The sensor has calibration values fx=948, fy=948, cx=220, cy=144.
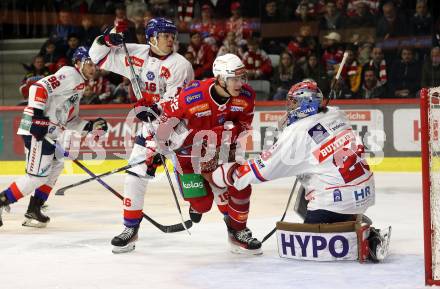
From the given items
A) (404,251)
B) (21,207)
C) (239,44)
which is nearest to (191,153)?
(404,251)

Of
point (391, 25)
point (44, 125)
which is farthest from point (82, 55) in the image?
point (391, 25)

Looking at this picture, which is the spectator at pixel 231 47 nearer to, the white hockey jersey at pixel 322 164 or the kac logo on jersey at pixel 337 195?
the white hockey jersey at pixel 322 164

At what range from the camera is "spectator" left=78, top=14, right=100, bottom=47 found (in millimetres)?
10688

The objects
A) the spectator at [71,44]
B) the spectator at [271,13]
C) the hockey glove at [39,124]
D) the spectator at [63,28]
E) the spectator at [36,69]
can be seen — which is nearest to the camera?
the hockey glove at [39,124]

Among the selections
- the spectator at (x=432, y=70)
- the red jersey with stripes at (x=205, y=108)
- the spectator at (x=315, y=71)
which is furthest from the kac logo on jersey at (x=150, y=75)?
the spectator at (x=432, y=70)

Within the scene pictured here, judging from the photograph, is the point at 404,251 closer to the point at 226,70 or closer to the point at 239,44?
the point at 226,70

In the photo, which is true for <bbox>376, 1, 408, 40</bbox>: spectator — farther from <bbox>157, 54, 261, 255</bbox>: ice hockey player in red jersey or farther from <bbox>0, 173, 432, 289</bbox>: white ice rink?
<bbox>157, 54, 261, 255</bbox>: ice hockey player in red jersey

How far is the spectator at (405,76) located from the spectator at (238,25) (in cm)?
166

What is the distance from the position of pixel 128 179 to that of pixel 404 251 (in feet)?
5.08

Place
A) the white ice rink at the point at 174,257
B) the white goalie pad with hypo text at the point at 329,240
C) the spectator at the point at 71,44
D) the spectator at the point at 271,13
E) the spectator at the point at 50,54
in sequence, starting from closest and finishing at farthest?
the white ice rink at the point at 174,257 < the white goalie pad with hypo text at the point at 329,240 < the spectator at the point at 271,13 < the spectator at the point at 50,54 < the spectator at the point at 71,44

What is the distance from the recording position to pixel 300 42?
10.0 m

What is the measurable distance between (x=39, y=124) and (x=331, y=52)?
4534 millimetres

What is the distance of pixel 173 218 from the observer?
21.3 feet

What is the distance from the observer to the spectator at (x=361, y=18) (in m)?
9.80
